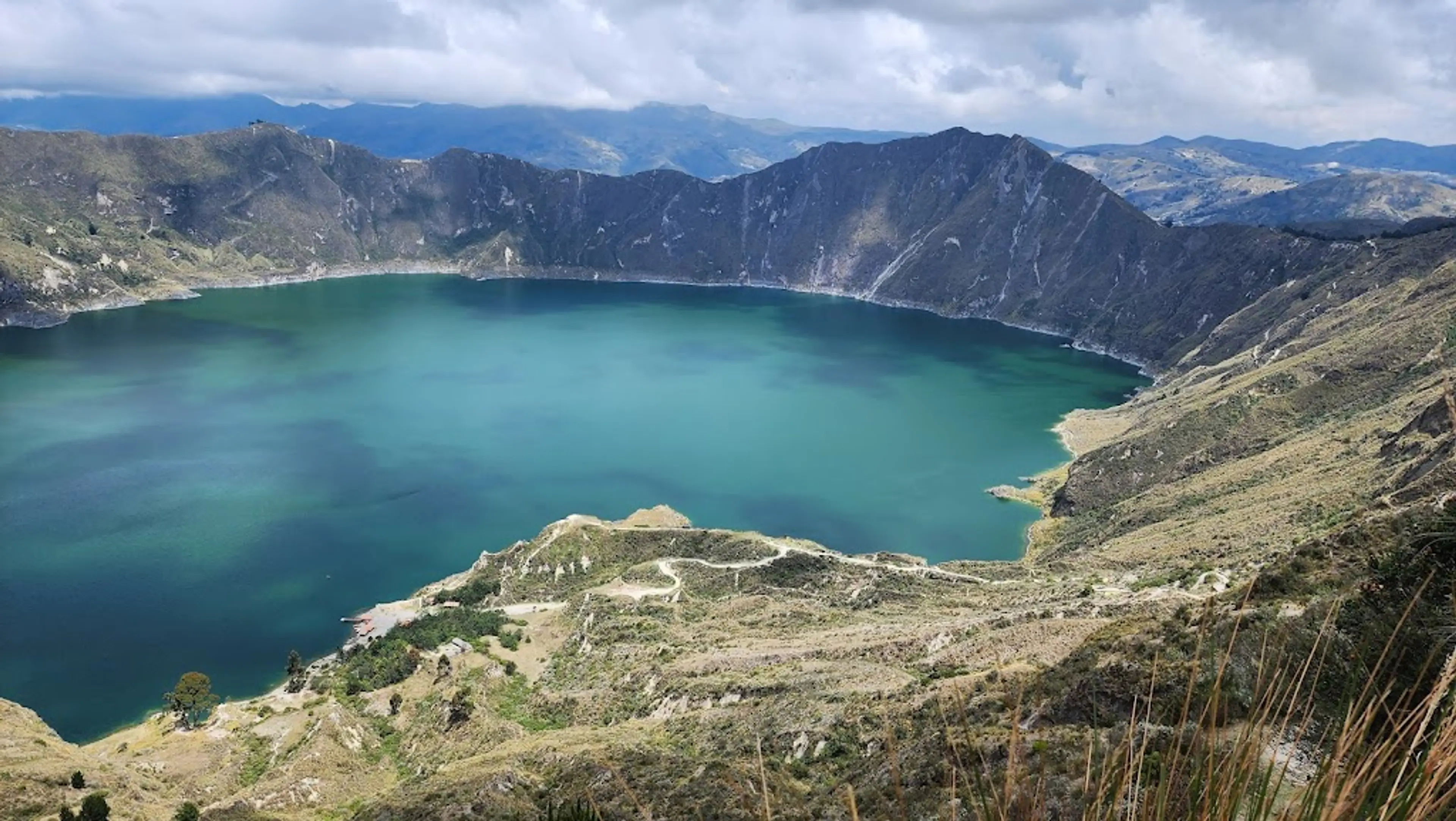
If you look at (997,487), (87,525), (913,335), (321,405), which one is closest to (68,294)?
(321,405)

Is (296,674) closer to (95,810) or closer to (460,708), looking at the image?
(460,708)

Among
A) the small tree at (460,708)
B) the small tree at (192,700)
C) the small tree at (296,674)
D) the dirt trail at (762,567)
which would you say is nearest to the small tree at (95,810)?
the small tree at (460,708)

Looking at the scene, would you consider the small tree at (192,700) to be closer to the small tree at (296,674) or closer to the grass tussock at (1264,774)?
the small tree at (296,674)

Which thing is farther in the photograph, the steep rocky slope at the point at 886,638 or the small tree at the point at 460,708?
the small tree at the point at 460,708

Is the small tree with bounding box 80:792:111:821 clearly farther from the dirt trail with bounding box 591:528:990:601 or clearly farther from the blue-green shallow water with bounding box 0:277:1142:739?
the dirt trail with bounding box 591:528:990:601

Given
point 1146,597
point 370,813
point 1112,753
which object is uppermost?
point 1112,753

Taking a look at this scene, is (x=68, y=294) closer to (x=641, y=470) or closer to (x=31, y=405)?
(x=31, y=405)

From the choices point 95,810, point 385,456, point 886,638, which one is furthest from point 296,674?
point 385,456
